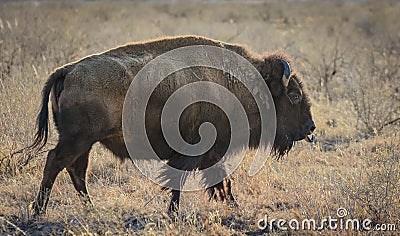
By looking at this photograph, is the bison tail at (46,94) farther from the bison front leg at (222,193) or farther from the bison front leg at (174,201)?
the bison front leg at (222,193)

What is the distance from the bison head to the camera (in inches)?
228

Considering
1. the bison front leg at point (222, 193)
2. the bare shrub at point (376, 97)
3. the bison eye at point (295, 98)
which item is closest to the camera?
the bison front leg at point (222, 193)

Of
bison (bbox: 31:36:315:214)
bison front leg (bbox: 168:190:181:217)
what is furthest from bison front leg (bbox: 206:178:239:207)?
bison front leg (bbox: 168:190:181:217)

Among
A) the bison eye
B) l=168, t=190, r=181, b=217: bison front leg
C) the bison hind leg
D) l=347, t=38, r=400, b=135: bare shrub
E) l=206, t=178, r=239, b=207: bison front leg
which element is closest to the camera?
the bison hind leg

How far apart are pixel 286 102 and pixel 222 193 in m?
1.32

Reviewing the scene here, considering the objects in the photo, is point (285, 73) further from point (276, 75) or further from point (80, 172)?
point (80, 172)

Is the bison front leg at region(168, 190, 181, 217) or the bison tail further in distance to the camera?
the bison front leg at region(168, 190, 181, 217)

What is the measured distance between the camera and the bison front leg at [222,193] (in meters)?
5.60

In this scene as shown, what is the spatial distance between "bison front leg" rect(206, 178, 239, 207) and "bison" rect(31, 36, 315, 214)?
0.4 inches

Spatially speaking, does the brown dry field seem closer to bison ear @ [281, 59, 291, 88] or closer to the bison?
the bison

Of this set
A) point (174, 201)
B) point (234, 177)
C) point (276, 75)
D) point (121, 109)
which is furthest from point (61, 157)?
point (276, 75)

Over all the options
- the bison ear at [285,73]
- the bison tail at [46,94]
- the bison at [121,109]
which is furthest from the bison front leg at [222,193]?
the bison tail at [46,94]

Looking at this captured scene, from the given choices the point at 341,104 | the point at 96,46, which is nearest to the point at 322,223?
the point at 341,104

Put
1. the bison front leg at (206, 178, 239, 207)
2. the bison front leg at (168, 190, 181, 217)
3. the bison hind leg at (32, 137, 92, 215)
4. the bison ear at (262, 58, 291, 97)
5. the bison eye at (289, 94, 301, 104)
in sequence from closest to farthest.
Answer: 1. the bison hind leg at (32, 137, 92, 215)
2. the bison front leg at (168, 190, 181, 217)
3. the bison front leg at (206, 178, 239, 207)
4. the bison ear at (262, 58, 291, 97)
5. the bison eye at (289, 94, 301, 104)
